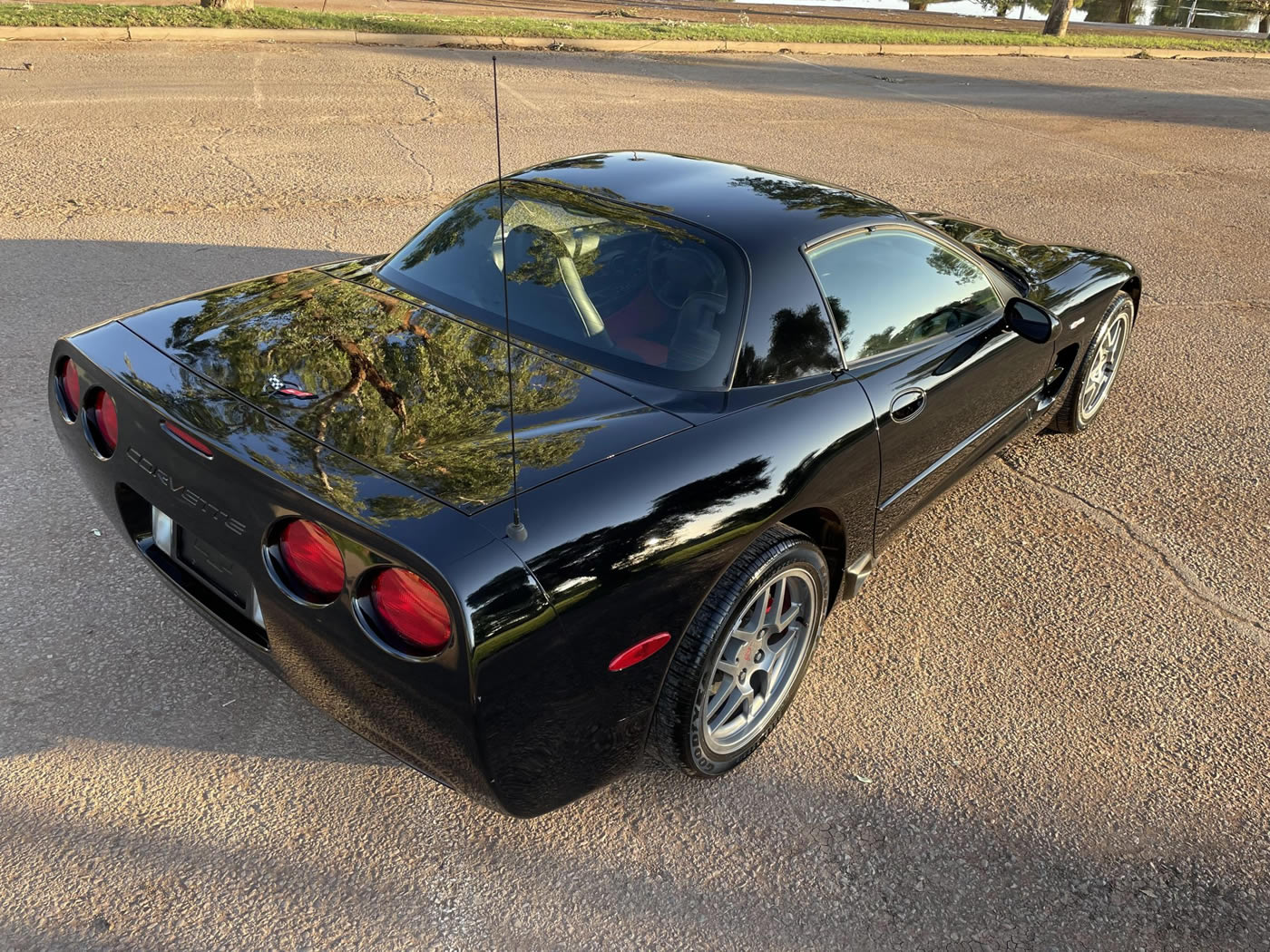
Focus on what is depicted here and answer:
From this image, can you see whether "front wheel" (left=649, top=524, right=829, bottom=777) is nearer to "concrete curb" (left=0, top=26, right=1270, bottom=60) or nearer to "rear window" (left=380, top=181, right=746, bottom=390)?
"rear window" (left=380, top=181, right=746, bottom=390)

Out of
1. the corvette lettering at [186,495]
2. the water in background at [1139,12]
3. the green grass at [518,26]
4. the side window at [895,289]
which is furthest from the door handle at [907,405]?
the water in background at [1139,12]

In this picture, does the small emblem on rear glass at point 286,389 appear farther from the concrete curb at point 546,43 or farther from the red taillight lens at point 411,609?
the concrete curb at point 546,43

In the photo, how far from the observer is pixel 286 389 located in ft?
8.16

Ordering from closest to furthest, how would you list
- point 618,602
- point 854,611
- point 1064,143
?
1. point 618,602
2. point 854,611
3. point 1064,143

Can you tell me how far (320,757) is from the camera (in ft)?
8.79

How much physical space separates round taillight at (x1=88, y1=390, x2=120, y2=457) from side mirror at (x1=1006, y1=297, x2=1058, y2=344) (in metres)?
2.90

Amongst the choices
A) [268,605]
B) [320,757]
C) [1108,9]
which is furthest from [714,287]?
[1108,9]

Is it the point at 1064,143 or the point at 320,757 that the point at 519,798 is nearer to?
the point at 320,757

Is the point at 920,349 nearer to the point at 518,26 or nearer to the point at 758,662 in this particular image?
the point at 758,662

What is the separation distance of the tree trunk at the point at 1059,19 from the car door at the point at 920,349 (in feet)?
63.5

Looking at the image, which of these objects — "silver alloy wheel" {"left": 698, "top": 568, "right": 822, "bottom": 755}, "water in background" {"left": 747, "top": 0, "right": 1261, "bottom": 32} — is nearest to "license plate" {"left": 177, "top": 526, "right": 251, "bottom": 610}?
"silver alloy wheel" {"left": 698, "top": 568, "right": 822, "bottom": 755}

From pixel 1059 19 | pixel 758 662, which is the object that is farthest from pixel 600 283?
pixel 1059 19

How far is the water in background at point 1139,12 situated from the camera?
3136 centimetres

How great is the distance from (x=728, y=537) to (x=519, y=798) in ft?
2.57
